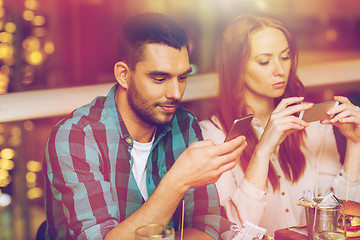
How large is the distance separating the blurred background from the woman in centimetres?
23

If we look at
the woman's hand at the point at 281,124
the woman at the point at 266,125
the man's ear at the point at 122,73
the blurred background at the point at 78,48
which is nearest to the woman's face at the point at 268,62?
the woman at the point at 266,125

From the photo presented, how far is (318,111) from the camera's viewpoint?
1867 millimetres

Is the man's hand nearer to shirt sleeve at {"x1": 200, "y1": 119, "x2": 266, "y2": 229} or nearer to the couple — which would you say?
the couple

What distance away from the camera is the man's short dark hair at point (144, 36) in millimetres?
1657

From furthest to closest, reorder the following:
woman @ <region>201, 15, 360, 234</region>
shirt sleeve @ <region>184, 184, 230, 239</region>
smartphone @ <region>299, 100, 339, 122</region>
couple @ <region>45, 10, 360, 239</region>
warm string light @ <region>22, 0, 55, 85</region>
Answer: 1. warm string light @ <region>22, 0, 55, 85</region>
2. woman @ <region>201, 15, 360, 234</region>
3. smartphone @ <region>299, 100, 339, 122</region>
4. shirt sleeve @ <region>184, 184, 230, 239</region>
5. couple @ <region>45, 10, 360, 239</region>

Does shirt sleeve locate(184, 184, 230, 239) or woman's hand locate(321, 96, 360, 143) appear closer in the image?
shirt sleeve locate(184, 184, 230, 239)

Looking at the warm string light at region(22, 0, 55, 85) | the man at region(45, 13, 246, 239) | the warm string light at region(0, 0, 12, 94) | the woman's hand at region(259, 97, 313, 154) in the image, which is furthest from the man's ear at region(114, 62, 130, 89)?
the warm string light at region(22, 0, 55, 85)

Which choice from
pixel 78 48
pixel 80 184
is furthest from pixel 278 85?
pixel 78 48

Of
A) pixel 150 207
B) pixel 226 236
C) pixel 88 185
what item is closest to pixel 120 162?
pixel 88 185

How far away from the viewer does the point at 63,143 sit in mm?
1577

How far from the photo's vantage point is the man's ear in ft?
5.63

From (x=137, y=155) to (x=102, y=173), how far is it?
0.20m

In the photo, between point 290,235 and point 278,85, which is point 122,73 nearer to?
point 278,85

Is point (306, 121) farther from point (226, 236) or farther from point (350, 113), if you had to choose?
point (226, 236)
